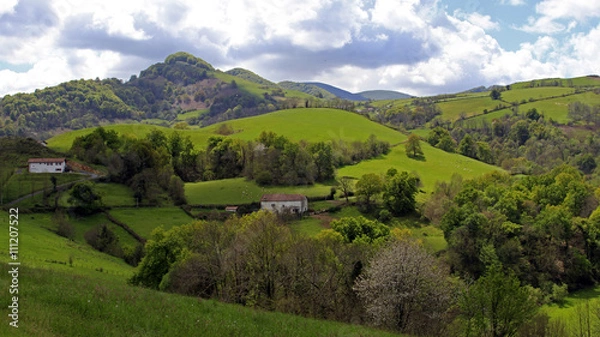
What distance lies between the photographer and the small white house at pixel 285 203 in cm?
9106

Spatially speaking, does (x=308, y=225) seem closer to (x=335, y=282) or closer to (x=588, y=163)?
(x=335, y=282)

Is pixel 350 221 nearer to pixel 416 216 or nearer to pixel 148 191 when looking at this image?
pixel 416 216

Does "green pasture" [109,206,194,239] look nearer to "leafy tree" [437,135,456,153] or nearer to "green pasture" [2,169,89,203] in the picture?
"green pasture" [2,169,89,203]

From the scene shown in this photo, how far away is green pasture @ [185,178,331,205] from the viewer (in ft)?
314

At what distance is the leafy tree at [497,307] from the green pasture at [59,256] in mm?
27332

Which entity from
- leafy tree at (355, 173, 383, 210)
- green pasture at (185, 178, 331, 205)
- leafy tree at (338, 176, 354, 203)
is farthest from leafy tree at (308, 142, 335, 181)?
leafy tree at (355, 173, 383, 210)

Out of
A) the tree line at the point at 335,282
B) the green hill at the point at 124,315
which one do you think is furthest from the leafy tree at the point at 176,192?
the green hill at the point at 124,315

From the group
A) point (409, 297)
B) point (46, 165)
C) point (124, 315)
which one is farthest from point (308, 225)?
point (124, 315)

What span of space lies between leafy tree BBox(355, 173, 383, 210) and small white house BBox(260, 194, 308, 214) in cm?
1184

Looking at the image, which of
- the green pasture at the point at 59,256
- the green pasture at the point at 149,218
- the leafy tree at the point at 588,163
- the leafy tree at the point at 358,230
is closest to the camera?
the green pasture at the point at 59,256

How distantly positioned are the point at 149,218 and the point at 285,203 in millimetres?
26940

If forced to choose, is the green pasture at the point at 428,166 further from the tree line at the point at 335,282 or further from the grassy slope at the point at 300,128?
the tree line at the point at 335,282

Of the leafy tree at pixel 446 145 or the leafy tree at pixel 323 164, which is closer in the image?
the leafy tree at pixel 323 164

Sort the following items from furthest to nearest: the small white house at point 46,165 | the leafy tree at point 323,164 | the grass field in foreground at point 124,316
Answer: the leafy tree at point 323,164 → the small white house at point 46,165 → the grass field in foreground at point 124,316
